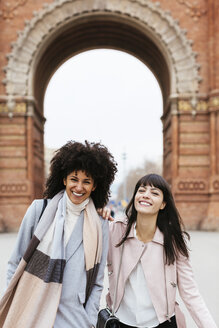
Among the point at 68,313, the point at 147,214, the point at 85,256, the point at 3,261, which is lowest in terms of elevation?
the point at 3,261

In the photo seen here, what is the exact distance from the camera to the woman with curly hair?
2686 millimetres

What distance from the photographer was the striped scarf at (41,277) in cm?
267

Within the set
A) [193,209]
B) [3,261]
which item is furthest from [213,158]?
[3,261]

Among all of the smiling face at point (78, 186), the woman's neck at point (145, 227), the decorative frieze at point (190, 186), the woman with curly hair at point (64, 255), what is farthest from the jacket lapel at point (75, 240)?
the decorative frieze at point (190, 186)

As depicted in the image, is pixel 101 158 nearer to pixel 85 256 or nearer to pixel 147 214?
pixel 147 214

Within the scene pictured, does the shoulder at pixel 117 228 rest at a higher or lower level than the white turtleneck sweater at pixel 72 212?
lower

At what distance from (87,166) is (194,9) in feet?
59.5

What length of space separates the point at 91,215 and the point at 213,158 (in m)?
16.1

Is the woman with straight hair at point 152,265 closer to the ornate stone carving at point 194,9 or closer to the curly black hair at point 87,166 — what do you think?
the curly black hair at point 87,166

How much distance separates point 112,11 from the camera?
19.0 m

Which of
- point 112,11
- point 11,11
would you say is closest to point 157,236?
point 112,11

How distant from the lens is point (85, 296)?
2844mm

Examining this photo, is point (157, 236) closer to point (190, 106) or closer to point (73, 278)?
point (73, 278)

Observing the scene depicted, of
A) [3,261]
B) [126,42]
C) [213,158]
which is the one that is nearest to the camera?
[3,261]
